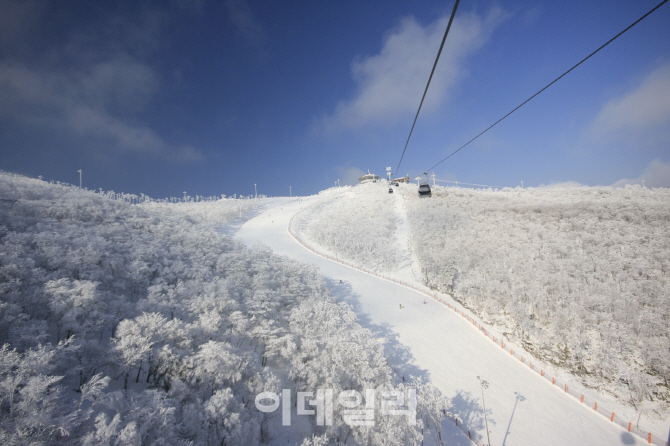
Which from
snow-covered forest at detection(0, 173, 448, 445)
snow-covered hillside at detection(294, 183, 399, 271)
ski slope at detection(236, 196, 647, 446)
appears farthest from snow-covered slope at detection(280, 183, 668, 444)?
snow-covered forest at detection(0, 173, 448, 445)

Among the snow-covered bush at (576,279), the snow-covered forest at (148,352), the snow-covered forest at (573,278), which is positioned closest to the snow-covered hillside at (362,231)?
the snow-covered forest at (573,278)

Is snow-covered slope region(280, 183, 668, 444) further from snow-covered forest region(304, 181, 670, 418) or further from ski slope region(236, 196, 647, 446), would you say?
ski slope region(236, 196, 647, 446)

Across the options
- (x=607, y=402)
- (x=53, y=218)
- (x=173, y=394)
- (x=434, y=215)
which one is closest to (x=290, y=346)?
(x=173, y=394)

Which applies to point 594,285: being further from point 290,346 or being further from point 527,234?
point 290,346

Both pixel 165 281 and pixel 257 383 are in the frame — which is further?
pixel 165 281

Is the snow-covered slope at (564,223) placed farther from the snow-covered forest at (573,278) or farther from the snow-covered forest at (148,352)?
the snow-covered forest at (148,352)

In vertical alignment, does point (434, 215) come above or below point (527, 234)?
above

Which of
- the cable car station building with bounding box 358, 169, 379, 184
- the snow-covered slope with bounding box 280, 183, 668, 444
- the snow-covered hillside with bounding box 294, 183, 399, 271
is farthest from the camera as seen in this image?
the cable car station building with bounding box 358, 169, 379, 184

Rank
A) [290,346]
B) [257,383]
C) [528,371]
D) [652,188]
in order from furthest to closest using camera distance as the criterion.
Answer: [652,188] < [528,371] < [290,346] < [257,383]
